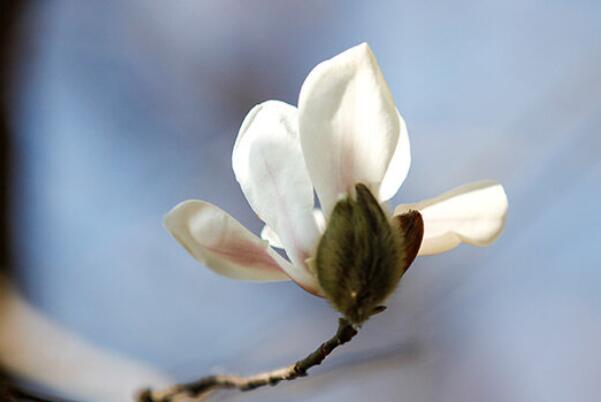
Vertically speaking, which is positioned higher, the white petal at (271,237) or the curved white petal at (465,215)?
the white petal at (271,237)

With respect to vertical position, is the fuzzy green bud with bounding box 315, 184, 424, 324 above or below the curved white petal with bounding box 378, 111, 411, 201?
below

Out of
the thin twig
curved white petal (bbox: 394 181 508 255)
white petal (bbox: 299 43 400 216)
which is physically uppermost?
white petal (bbox: 299 43 400 216)

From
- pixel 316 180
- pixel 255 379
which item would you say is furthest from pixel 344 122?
pixel 255 379

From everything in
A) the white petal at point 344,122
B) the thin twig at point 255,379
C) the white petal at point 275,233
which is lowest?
the thin twig at point 255,379

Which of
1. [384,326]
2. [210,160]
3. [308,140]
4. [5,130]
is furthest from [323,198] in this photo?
[210,160]

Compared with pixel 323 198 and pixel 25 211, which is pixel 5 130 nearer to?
pixel 25 211
